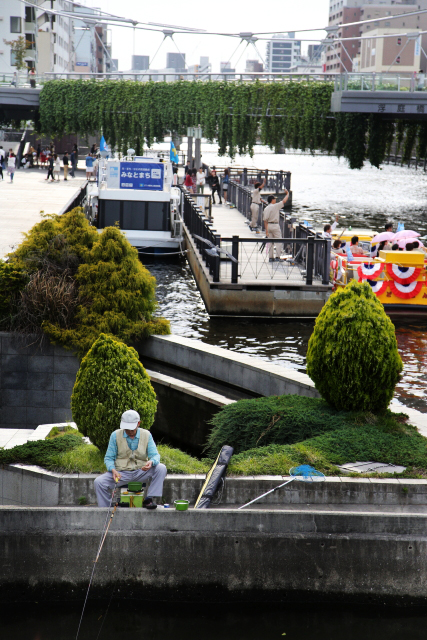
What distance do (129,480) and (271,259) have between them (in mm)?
14928

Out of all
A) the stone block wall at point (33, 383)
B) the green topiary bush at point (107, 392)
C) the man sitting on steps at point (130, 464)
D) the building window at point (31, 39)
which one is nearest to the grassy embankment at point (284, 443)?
the green topiary bush at point (107, 392)

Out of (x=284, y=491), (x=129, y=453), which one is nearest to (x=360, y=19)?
(x=284, y=491)

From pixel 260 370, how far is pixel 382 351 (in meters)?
2.67

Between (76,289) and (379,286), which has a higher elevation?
(76,289)

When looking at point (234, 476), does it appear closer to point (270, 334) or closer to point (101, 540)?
point (101, 540)

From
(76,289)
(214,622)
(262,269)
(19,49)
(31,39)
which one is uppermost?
(31,39)

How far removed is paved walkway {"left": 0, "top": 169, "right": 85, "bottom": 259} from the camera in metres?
27.0

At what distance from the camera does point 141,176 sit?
29.4 metres

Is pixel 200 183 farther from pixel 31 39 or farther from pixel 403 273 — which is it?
pixel 31 39

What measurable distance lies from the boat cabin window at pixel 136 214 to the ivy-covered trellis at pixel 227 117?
17235 millimetres

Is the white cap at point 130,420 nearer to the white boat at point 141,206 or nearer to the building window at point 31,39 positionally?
the white boat at point 141,206

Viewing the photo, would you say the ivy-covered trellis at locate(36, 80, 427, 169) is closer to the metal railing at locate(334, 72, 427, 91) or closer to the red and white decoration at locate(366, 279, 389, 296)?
the metal railing at locate(334, 72, 427, 91)

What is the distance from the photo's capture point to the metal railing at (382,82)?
129ft

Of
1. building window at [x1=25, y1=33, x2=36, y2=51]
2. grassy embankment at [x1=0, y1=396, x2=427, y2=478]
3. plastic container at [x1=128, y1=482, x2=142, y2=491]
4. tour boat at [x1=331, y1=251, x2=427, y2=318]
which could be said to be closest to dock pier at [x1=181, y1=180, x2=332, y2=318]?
tour boat at [x1=331, y1=251, x2=427, y2=318]
